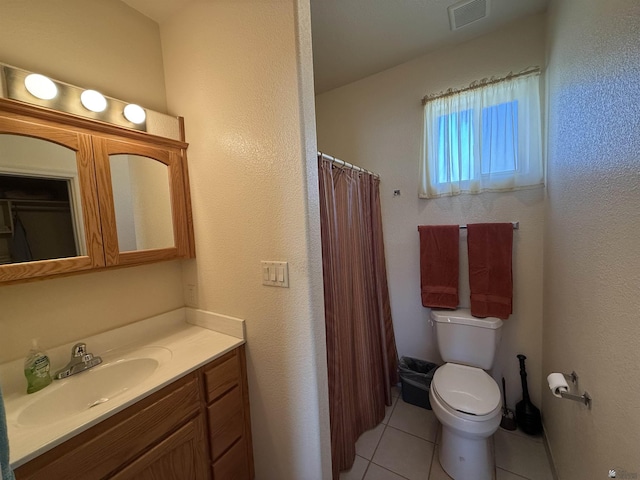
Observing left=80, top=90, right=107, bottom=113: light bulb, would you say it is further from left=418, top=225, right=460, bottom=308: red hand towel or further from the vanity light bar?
left=418, top=225, right=460, bottom=308: red hand towel

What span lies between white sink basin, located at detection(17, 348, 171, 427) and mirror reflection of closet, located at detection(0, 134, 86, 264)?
0.53 meters

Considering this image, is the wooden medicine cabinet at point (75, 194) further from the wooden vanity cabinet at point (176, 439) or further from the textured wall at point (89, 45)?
the wooden vanity cabinet at point (176, 439)

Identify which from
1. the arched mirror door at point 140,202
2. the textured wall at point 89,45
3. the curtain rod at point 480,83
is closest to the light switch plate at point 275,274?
the arched mirror door at point 140,202

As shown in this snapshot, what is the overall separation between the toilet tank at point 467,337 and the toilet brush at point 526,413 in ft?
0.84

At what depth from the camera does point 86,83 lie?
120cm

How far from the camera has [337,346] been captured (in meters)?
1.33

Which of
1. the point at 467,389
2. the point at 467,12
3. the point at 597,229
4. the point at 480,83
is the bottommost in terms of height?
the point at 467,389

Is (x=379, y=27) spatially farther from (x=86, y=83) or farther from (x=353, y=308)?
(x=353, y=308)

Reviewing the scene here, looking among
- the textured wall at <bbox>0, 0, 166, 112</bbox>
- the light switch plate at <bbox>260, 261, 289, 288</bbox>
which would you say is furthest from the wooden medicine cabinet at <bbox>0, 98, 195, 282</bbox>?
the light switch plate at <bbox>260, 261, 289, 288</bbox>

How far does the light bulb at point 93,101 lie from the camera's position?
1100mm

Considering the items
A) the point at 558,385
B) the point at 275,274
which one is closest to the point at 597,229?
the point at 558,385

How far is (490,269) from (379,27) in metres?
1.77

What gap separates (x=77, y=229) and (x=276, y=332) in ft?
3.21

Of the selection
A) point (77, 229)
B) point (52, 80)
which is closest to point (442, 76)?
point (52, 80)
